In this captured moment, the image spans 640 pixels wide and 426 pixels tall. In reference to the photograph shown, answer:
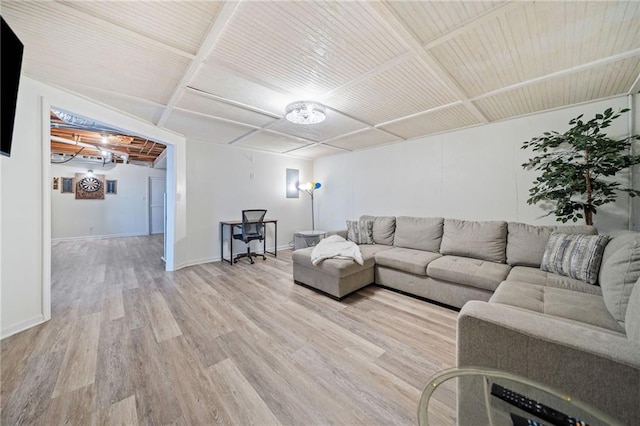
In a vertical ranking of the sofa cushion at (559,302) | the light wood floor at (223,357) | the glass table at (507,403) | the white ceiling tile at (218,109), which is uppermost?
the white ceiling tile at (218,109)

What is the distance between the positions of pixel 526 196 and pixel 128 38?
4.38 m

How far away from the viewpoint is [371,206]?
4.60m

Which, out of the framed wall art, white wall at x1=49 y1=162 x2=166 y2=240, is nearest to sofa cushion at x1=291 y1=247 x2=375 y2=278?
white wall at x1=49 y1=162 x2=166 y2=240

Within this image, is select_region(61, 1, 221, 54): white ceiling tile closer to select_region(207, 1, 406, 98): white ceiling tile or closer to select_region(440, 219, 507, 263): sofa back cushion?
select_region(207, 1, 406, 98): white ceiling tile

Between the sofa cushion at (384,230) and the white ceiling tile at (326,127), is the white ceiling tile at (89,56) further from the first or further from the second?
the sofa cushion at (384,230)

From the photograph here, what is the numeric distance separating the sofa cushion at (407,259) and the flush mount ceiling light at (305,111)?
6.51 feet

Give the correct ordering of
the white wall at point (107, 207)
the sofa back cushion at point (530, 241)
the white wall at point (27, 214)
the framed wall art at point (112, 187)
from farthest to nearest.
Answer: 1. the framed wall art at point (112, 187)
2. the white wall at point (107, 207)
3. the sofa back cushion at point (530, 241)
4. the white wall at point (27, 214)

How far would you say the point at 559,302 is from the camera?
1.55m

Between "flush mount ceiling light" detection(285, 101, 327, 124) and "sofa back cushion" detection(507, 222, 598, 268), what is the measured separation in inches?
104

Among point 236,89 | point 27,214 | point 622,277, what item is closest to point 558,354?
point 622,277

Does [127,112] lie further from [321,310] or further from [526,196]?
[526,196]

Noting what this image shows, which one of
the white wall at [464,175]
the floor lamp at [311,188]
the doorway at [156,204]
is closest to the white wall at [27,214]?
the floor lamp at [311,188]

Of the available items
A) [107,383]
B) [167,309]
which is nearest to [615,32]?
[107,383]

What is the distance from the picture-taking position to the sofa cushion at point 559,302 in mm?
1328
